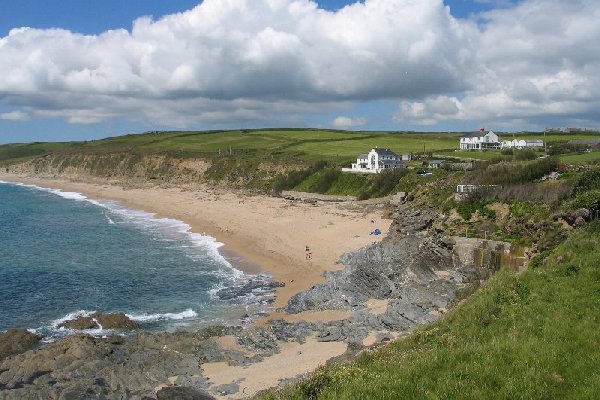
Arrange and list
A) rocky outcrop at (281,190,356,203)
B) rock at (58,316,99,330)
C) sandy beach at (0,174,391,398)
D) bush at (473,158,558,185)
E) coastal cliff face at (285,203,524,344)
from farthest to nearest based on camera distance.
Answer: rocky outcrop at (281,190,356,203)
bush at (473,158,558,185)
rock at (58,316,99,330)
coastal cliff face at (285,203,524,344)
sandy beach at (0,174,391,398)

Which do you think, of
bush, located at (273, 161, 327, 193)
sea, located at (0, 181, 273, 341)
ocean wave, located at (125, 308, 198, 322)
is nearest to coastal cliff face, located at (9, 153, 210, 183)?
bush, located at (273, 161, 327, 193)

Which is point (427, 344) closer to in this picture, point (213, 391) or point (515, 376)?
point (515, 376)

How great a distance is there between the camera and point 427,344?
517 inches

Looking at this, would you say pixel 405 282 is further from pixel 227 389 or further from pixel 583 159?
pixel 583 159

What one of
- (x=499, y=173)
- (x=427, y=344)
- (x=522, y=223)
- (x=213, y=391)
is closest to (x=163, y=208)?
(x=499, y=173)

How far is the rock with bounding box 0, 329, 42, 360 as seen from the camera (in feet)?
79.7

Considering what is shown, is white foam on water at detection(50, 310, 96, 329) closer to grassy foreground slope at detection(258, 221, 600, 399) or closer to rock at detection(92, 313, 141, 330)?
rock at detection(92, 313, 141, 330)

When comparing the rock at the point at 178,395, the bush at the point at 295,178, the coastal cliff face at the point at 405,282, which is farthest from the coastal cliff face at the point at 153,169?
the rock at the point at 178,395

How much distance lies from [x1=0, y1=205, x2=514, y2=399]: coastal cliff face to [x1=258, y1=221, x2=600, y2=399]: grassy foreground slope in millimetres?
5288

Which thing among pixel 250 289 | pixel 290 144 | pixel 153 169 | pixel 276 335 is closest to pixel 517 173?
pixel 250 289

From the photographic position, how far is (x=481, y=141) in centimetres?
9406

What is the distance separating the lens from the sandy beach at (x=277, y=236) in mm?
22109

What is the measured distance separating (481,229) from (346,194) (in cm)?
4027

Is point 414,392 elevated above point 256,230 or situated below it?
above
